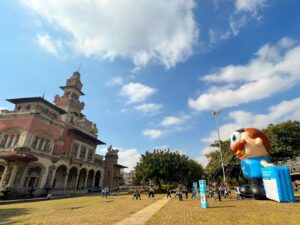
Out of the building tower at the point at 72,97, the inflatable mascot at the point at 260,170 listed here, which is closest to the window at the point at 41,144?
the building tower at the point at 72,97

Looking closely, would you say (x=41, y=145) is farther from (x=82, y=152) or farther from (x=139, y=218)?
(x=139, y=218)

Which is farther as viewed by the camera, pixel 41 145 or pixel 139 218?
pixel 41 145

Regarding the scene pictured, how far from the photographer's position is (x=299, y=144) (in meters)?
31.5

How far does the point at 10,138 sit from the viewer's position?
109 ft

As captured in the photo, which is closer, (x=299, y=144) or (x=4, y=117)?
(x=299, y=144)

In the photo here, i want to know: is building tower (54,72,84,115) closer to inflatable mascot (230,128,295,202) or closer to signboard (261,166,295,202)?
inflatable mascot (230,128,295,202)

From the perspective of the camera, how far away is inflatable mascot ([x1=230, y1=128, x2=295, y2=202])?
16328mm

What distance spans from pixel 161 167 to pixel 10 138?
2749 centimetres

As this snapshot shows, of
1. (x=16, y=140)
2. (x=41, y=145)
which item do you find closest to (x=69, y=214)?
(x=41, y=145)

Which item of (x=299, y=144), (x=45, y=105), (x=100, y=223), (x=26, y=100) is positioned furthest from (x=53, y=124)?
(x=299, y=144)

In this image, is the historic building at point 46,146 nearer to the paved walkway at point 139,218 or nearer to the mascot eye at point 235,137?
the paved walkway at point 139,218

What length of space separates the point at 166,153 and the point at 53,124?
23.4 metres

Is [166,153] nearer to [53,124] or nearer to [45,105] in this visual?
[53,124]

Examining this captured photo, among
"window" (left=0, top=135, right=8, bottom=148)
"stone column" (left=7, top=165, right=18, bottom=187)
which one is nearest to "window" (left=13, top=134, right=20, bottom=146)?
"window" (left=0, top=135, right=8, bottom=148)
